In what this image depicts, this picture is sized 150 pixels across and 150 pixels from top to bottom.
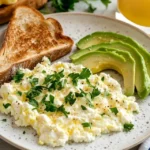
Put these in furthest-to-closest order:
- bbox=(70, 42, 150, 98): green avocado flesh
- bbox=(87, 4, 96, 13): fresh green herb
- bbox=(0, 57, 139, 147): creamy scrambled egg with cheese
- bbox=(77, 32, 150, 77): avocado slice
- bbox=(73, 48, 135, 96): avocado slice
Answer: bbox=(87, 4, 96, 13): fresh green herb, bbox=(77, 32, 150, 77): avocado slice, bbox=(73, 48, 135, 96): avocado slice, bbox=(70, 42, 150, 98): green avocado flesh, bbox=(0, 57, 139, 147): creamy scrambled egg with cheese

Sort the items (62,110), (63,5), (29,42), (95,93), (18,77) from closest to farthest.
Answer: (62,110) < (95,93) < (18,77) < (29,42) < (63,5)

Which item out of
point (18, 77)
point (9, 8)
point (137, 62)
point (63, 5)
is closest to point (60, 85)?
point (18, 77)

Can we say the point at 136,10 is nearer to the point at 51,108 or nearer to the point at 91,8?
the point at 91,8

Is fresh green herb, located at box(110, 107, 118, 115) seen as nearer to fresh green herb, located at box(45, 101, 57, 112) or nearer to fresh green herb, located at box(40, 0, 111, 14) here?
fresh green herb, located at box(45, 101, 57, 112)

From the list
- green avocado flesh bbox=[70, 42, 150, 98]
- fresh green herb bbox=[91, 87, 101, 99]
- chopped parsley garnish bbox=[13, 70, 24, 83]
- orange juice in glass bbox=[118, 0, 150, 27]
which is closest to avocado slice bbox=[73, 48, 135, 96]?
green avocado flesh bbox=[70, 42, 150, 98]

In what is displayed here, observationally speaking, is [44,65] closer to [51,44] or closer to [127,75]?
[51,44]

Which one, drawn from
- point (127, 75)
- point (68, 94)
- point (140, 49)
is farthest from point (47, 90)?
point (140, 49)
